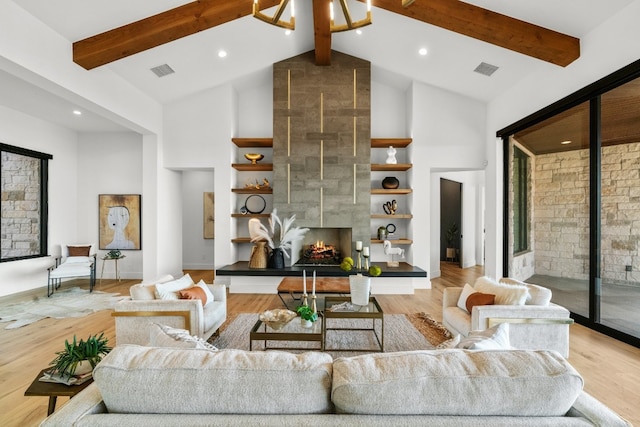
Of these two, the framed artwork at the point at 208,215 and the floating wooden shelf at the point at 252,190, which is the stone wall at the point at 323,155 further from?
the framed artwork at the point at 208,215

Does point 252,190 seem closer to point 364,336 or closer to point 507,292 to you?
point 364,336

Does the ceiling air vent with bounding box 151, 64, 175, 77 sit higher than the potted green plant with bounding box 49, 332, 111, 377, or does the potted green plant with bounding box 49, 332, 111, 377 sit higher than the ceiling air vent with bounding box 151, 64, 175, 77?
the ceiling air vent with bounding box 151, 64, 175, 77

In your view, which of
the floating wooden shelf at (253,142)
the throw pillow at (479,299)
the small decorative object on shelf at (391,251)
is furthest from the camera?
the floating wooden shelf at (253,142)

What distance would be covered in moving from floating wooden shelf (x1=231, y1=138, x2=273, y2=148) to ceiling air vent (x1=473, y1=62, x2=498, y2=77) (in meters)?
3.51

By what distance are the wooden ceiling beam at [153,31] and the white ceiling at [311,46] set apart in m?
0.09

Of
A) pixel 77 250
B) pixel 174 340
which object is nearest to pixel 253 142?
pixel 77 250

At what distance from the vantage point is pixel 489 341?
1.44 meters

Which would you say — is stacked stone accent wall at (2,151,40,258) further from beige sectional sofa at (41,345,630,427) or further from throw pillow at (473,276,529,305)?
throw pillow at (473,276,529,305)

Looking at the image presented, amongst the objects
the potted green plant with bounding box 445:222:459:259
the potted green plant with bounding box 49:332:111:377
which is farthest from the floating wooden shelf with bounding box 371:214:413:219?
the potted green plant with bounding box 49:332:111:377

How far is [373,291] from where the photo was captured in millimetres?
5879

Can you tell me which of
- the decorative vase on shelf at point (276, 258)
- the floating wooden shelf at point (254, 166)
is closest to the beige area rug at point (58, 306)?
the decorative vase on shelf at point (276, 258)

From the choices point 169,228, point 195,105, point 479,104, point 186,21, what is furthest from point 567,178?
point 169,228

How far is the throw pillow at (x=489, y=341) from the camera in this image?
1379 mm

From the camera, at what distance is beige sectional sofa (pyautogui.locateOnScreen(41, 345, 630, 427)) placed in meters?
1.01
